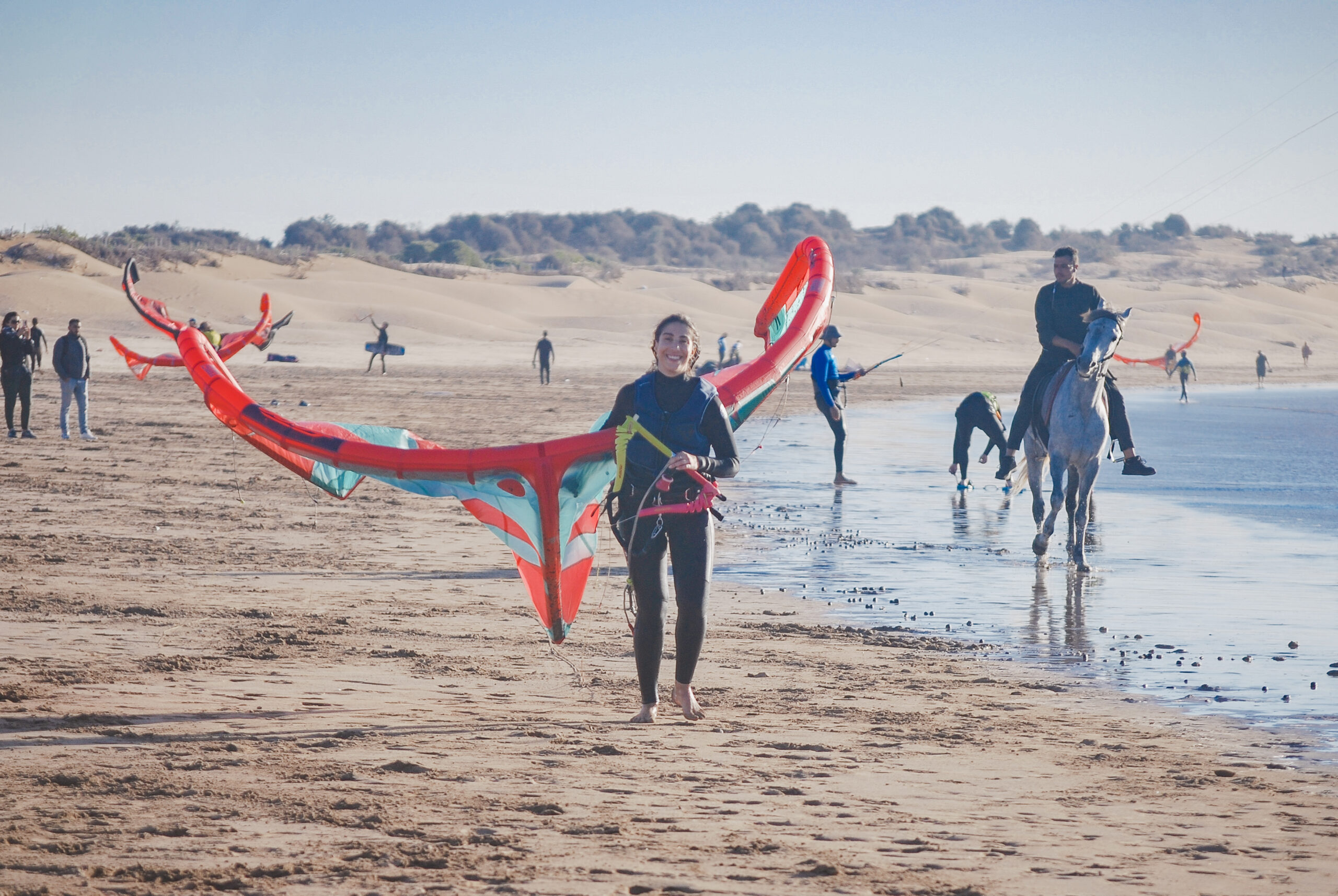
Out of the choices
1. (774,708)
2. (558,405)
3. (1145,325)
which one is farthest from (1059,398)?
(1145,325)

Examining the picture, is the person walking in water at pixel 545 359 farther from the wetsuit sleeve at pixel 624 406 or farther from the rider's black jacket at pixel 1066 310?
the wetsuit sleeve at pixel 624 406

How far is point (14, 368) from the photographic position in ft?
60.8

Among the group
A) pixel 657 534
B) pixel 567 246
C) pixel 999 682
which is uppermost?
pixel 567 246

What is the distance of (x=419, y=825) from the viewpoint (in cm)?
473

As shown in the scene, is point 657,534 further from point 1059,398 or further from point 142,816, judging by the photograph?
point 1059,398

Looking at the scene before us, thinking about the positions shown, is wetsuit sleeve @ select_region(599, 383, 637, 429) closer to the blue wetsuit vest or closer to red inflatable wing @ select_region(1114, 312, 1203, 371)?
the blue wetsuit vest

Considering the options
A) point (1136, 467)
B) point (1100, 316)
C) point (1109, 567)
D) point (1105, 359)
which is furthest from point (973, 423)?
point (1100, 316)

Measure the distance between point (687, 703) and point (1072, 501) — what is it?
6.42 m

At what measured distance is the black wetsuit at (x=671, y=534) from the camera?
241 inches

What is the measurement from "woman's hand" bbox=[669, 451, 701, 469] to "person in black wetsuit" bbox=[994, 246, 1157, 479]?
645cm

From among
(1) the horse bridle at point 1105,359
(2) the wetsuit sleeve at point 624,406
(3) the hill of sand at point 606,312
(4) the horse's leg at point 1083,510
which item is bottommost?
(4) the horse's leg at point 1083,510

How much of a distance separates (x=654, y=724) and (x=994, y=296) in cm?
9513

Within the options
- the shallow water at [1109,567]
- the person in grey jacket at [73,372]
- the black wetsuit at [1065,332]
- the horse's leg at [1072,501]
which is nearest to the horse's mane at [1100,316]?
the black wetsuit at [1065,332]

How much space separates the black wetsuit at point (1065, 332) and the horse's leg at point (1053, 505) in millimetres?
640
